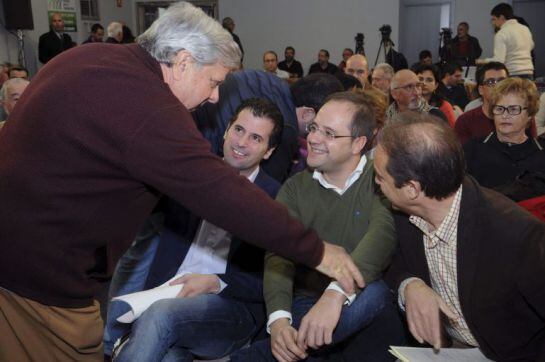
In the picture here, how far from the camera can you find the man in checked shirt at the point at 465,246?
5.30 feet

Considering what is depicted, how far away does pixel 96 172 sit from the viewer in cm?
148

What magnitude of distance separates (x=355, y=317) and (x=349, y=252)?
281 mm

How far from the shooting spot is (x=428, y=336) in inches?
69.1

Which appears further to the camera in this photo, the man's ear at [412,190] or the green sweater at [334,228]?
the green sweater at [334,228]

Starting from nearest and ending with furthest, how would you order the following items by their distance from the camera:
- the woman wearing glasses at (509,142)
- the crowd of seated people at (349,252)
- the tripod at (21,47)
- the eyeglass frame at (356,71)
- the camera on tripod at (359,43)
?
1. the crowd of seated people at (349,252)
2. the woman wearing glasses at (509,142)
3. the eyeglass frame at (356,71)
4. the tripod at (21,47)
5. the camera on tripod at (359,43)

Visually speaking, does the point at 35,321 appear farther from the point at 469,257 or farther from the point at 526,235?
the point at 526,235

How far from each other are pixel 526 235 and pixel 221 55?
3.27 ft

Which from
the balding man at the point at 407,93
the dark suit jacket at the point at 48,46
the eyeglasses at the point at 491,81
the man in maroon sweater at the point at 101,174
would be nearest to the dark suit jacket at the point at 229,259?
the man in maroon sweater at the point at 101,174

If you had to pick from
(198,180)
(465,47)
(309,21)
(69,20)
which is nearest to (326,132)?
(198,180)

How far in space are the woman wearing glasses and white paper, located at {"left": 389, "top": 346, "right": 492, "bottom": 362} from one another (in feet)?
4.81

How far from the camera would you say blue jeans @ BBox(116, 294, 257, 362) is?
1.99m

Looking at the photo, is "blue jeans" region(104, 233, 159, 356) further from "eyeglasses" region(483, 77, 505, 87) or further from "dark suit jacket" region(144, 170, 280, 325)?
"eyeglasses" region(483, 77, 505, 87)

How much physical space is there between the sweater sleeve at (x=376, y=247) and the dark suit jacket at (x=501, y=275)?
0.35 meters

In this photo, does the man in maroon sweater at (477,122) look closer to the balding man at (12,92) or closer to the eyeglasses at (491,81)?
the eyeglasses at (491,81)
